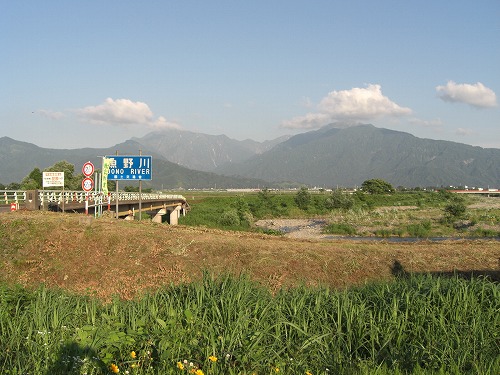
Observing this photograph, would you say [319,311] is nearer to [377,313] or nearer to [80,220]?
[377,313]

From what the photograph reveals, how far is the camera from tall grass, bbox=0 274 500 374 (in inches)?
291

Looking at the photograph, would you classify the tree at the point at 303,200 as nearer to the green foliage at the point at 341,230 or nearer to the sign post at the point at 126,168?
the green foliage at the point at 341,230

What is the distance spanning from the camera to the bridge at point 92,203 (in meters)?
33.3

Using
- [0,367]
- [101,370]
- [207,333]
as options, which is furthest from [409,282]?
[0,367]

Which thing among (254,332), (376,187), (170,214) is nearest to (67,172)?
(170,214)

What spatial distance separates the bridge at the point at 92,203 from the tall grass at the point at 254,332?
75.1ft

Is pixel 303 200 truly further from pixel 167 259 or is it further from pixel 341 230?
pixel 167 259

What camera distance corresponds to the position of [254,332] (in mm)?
8078

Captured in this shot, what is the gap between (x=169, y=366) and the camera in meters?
7.21

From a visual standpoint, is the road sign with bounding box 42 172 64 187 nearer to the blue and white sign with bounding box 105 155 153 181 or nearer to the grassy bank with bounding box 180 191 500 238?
the blue and white sign with bounding box 105 155 153 181

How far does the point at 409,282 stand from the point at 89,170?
21.7 m

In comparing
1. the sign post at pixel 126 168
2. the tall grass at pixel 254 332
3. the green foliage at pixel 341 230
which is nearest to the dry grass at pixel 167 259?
the tall grass at pixel 254 332

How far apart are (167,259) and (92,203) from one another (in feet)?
83.8

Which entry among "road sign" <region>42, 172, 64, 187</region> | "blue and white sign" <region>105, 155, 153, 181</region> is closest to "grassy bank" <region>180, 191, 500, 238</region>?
"blue and white sign" <region>105, 155, 153, 181</region>
